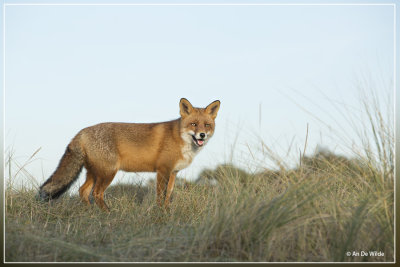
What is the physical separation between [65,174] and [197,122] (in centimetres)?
234

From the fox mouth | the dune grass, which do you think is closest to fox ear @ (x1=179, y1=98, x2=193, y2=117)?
the fox mouth

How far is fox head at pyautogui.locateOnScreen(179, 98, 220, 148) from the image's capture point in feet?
20.0

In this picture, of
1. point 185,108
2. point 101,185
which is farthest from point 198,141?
point 101,185

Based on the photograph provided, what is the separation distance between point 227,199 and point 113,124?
134 inches

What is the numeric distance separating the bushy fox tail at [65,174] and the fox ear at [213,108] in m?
2.31

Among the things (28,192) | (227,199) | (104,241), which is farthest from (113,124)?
(227,199)

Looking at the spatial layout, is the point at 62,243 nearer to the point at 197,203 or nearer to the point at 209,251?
the point at 209,251

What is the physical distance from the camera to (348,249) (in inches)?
124

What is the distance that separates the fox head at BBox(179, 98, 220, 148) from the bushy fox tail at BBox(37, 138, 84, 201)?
1.82m

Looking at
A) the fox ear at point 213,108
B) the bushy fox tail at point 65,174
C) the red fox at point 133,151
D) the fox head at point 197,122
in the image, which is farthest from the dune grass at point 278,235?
the fox ear at point 213,108

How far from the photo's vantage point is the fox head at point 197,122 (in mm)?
6105

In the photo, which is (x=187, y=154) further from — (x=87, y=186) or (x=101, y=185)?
(x=87, y=186)

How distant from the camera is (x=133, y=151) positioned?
20.6 feet

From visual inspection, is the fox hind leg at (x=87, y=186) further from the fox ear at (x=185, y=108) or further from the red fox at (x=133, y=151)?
the fox ear at (x=185, y=108)
